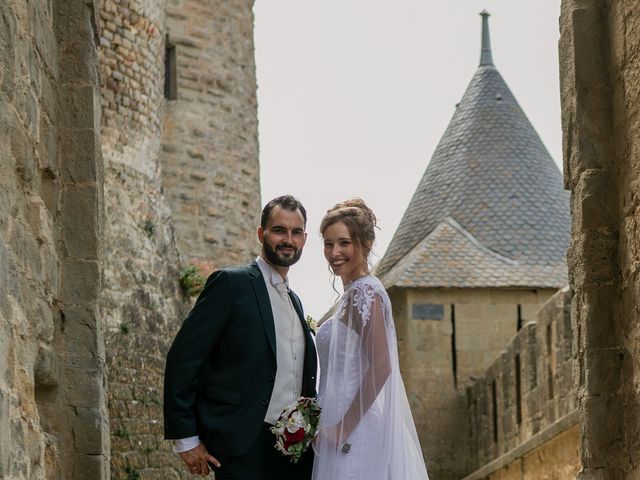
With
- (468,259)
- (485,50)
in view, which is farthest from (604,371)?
(485,50)

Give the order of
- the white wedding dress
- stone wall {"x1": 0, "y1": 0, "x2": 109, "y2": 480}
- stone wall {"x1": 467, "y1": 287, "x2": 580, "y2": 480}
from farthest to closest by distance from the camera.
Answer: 1. stone wall {"x1": 467, "y1": 287, "x2": 580, "y2": 480}
2. the white wedding dress
3. stone wall {"x1": 0, "y1": 0, "x2": 109, "y2": 480}

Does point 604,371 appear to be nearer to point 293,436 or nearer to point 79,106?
point 293,436

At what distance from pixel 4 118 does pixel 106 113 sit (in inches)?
327

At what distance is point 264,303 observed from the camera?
649 centimetres

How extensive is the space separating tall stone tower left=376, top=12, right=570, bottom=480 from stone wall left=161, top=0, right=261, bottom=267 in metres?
7.91

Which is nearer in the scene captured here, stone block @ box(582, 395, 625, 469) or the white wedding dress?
the white wedding dress

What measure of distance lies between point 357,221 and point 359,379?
63 cm

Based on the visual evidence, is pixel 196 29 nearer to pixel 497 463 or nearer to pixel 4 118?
pixel 497 463

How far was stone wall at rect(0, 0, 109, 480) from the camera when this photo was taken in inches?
220

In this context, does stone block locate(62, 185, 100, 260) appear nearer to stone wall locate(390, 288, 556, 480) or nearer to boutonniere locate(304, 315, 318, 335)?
boutonniere locate(304, 315, 318, 335)

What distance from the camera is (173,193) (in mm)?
16984

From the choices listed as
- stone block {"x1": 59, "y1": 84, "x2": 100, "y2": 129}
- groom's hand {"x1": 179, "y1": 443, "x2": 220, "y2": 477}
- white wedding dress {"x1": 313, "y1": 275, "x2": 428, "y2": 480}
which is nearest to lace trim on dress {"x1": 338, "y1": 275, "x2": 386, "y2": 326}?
white wedding dress {"x1": 313, "y1": 275, "x2": 428, "y2": 480}

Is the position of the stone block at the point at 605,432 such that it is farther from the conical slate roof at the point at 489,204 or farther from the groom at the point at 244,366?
the conical slate roof at the point at 489,204

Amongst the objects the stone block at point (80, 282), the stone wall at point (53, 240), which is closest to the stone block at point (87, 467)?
the stone wall at point (53, 240)
